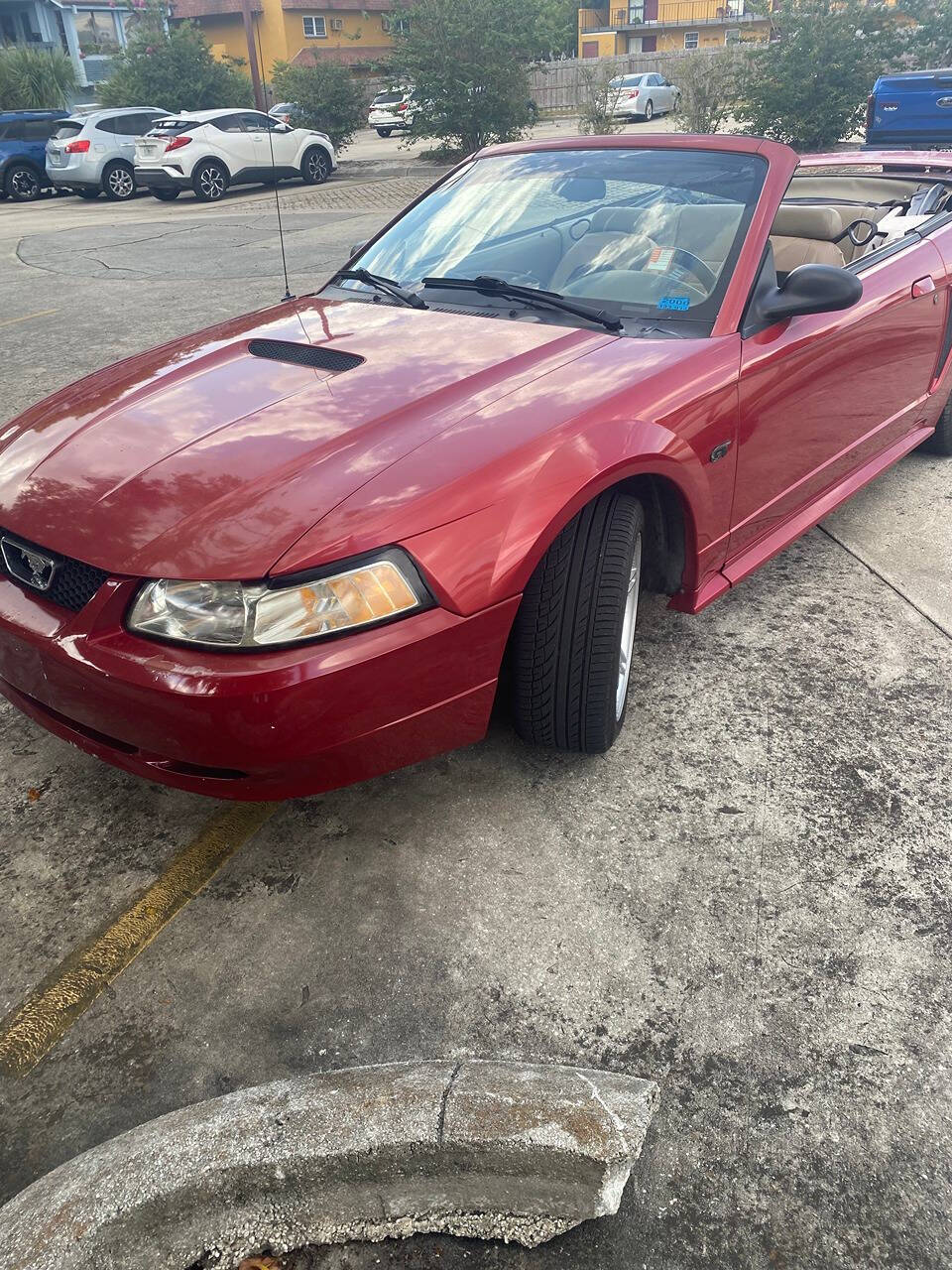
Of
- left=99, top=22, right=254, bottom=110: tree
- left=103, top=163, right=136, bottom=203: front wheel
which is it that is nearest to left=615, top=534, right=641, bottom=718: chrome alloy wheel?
left=103, top=163, right=136, bottom=203: front wheel

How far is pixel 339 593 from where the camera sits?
6.48ft

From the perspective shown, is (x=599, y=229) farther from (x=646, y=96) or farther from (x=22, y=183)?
(x=646, y=96)

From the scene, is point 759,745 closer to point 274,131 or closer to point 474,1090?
point 474,1090

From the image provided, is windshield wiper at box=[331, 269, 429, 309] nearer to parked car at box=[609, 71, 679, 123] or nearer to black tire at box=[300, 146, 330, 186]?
black tire at box=[300, 146, 330, 186]

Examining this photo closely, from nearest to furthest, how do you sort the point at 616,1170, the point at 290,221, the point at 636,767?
the point at 616,1170 < the point at 636,767 < the point at 290,221

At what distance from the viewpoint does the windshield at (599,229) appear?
2.98 metres

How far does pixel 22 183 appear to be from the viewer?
18.6m

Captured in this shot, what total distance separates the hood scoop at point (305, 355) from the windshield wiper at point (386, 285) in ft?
1.53

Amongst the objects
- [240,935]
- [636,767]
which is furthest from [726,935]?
[240,935]

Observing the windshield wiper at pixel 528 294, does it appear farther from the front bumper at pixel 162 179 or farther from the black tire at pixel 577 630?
the front bumper at pixel 162 179

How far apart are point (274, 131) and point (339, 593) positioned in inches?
715

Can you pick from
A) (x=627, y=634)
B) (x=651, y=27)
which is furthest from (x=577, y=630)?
(x=651, y=27)

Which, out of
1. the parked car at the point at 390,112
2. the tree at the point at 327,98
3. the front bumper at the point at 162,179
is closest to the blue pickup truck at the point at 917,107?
the front bumper at the point at 162,179

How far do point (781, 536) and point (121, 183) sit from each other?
1864 cm
